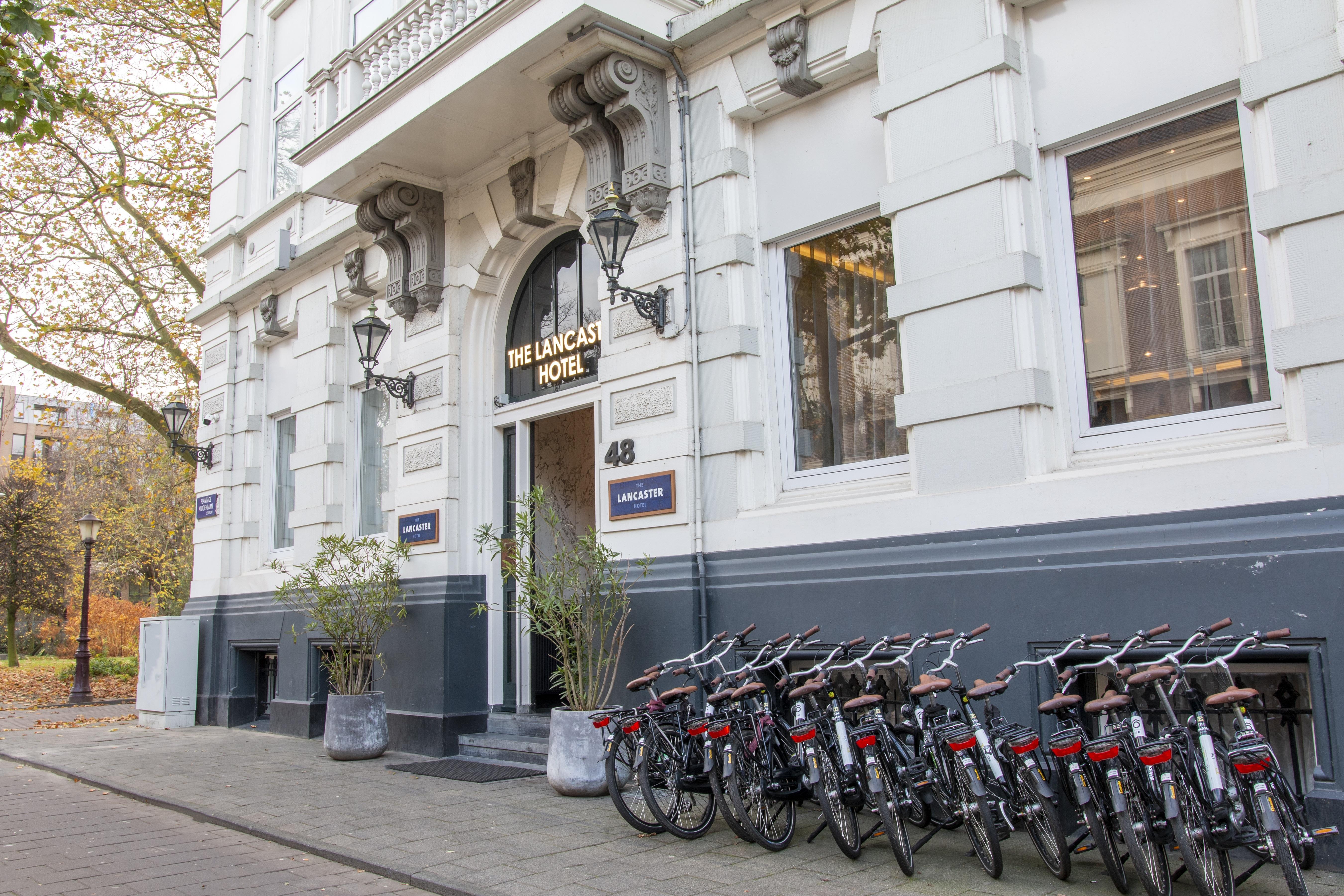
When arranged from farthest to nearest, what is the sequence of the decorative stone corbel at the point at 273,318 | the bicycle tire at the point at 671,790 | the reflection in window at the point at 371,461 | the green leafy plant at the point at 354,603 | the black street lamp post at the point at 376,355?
the decorative stone corbel at the point at 273,318, the reflection in window at the point at 371,461, the black street lamp post at the point at 376,355, the green leafy plant at the point at 354,603, the bicycle tire at the point at 671,790

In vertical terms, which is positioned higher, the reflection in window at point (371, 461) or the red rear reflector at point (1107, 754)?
the reflection in window at point (371, 461)

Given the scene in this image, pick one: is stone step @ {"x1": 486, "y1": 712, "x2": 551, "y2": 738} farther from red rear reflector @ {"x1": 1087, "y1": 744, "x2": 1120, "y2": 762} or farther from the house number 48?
red rear reflector @ {"x1": 1087, "y1": 744, "x2": 1120, "y2": 762}

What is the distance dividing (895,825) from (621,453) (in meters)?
4.41

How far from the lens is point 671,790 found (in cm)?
617

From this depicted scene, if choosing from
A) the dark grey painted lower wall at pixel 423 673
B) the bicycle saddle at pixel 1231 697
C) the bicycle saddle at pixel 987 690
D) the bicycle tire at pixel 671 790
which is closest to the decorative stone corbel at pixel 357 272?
the dark grey painted lower wall at pixel 423 673

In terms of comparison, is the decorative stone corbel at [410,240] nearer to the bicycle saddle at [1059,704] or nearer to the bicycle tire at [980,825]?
the bicycle tire at [980,825]

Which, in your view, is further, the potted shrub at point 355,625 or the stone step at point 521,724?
the potted shrub at point 355,625

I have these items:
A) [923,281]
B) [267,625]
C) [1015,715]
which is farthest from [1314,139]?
[267,625]

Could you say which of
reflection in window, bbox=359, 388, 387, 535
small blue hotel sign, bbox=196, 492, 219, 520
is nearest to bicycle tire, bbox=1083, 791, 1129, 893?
reflection in window, bbox=359, 388, 387, 535

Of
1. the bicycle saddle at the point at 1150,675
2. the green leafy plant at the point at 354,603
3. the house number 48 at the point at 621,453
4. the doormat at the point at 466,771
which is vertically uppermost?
the house number 48 at the point at 621,453

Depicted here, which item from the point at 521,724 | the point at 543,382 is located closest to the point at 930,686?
the point at 521,724

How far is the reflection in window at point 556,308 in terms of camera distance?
1020cm

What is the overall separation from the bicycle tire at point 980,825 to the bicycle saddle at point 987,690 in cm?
35

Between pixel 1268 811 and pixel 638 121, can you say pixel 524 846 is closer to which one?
pixel 1268 811
